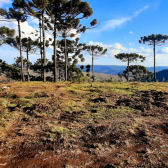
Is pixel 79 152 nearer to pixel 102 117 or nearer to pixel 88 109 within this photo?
pixel 102 117

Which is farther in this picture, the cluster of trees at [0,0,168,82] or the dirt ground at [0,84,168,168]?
the cluster of trees at [0,0,168,82]

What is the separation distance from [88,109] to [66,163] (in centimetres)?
250

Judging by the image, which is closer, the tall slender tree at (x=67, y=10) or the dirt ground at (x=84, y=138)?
the dirt ground at (x=84, y=138)

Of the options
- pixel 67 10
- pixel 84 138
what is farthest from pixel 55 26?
pixel 84 138

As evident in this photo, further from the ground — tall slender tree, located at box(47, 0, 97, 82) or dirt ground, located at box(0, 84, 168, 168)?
tall slender tree, located at box(47, 0, 97, 82)

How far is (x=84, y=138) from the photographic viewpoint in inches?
106

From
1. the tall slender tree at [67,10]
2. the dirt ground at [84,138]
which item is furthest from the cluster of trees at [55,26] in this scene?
the dirt ground at [84,138]

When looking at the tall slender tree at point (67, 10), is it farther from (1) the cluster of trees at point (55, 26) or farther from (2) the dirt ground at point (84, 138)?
(2) the dirt ground at point (84, 138)

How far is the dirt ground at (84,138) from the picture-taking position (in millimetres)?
2021

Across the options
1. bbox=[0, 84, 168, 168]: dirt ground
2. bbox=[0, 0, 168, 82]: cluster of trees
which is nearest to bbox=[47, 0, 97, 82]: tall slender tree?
bbox=[0, 0, 168, 82]: cluster of trees

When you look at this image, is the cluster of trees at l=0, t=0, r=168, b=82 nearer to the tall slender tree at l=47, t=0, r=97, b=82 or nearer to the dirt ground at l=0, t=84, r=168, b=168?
the tall slender tree at l=47, t=0, r=97, b=82

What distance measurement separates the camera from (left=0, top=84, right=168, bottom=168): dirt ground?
2021 millimetres

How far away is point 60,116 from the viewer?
3836 mm

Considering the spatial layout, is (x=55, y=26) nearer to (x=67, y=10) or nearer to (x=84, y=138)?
(x=67, y=10)
